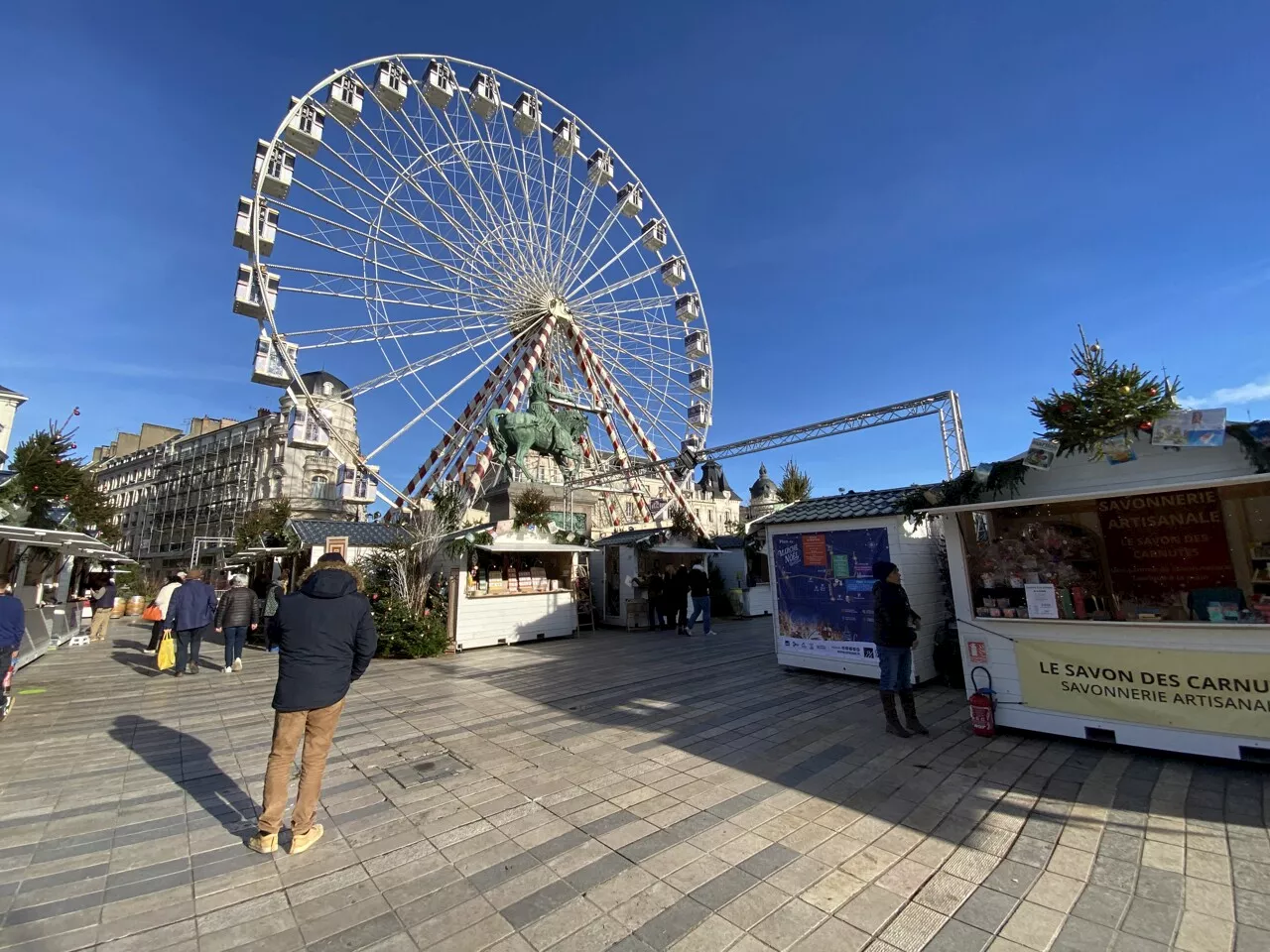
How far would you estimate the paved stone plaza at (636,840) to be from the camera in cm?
270

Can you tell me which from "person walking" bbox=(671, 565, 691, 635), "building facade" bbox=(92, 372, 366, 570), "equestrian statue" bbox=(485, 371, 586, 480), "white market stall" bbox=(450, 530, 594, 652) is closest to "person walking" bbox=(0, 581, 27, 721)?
"white market stall" bbox=(450, 530, 594, 652)

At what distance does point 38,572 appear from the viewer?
14.0 m

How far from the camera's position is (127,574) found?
2709 centimetres

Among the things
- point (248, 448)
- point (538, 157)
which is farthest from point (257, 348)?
point (248, 448)

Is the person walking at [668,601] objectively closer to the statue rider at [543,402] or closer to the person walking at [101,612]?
the statue rider at [543,402]

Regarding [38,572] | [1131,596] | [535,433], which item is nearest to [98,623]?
[38,572]

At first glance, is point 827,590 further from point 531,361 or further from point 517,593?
point 531,361

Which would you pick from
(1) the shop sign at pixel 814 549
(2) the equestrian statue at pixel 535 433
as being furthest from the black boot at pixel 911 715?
(2) the equestrian statue at pixel 535 433

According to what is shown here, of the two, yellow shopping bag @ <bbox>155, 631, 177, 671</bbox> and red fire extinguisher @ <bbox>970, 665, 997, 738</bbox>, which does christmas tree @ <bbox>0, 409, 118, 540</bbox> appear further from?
red fire extinguisher @ <bbox>970, 665, 997, 738</bbox>

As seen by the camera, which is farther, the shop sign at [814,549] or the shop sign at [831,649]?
the shop sign at [814,549]

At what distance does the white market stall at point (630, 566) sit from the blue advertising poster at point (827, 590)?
7.34 m

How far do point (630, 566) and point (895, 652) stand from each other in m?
10.9

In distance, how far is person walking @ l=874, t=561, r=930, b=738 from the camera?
562 centimetres

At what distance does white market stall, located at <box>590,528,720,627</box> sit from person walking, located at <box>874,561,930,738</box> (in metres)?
10.5
